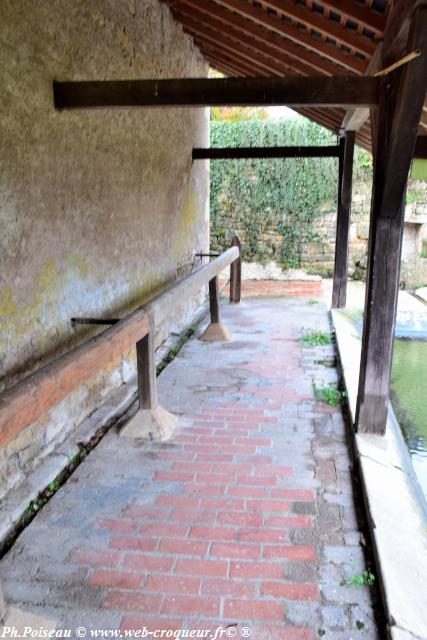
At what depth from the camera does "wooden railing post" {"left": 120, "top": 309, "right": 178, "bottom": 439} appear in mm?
3539

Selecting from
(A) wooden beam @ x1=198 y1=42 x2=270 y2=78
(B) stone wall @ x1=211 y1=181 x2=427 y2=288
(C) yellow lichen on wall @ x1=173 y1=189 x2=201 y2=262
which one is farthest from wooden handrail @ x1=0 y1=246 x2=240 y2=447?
(B) stone wall @ x1=211 y1=181 x2=427 y2=288

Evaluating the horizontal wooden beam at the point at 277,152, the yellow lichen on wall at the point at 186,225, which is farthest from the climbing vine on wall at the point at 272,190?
the horizontal wooden beam at the point at 277,152

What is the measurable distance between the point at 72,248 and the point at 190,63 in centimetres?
468

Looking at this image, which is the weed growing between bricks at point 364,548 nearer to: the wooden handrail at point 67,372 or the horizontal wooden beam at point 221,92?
the wooden handrail at point 67,372

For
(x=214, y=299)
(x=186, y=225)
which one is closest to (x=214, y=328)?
(x=214, y=299)

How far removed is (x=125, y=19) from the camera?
4.43m

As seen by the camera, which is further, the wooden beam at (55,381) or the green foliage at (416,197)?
the green foliage at (416,197)

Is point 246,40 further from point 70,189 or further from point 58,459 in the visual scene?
point 58,459

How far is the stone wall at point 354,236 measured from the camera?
11.4 metres

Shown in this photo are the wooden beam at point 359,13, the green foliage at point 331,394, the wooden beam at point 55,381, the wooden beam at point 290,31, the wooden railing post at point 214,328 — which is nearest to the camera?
the wooden beam at point 55,381

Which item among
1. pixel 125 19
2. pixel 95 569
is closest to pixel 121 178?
pixel 125 19

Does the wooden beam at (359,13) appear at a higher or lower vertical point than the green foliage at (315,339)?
higher

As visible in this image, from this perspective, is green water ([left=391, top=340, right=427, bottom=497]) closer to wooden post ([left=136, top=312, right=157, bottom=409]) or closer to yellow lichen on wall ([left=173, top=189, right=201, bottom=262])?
wooden post ([left=136, top=312, right=157, bottom=409])

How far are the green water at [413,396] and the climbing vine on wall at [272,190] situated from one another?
556cm
